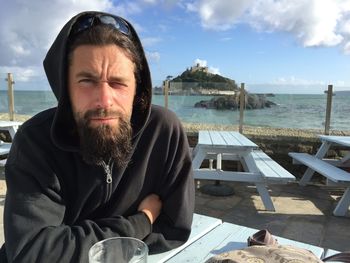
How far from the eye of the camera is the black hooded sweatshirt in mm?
1074

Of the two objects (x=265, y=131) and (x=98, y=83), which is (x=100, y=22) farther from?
(x=265, y=131)

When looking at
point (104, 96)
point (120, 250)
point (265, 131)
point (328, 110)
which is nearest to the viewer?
point (120, 250)

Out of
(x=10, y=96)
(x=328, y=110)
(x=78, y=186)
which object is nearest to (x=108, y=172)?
(x=78, y=186)

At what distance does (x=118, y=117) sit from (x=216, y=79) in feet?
21.7

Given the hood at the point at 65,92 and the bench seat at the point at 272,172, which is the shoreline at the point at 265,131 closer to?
the bench seat at the point at 272,172

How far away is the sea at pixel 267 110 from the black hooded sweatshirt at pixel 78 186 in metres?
4.64

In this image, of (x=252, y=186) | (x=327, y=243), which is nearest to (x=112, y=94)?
(x=327, y=243)

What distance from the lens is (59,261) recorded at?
1.03 m

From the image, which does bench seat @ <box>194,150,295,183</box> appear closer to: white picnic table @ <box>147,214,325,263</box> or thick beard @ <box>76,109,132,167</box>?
white picnic table @ <box>147,214,325,263</box>

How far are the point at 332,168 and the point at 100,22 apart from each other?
409 centimetres

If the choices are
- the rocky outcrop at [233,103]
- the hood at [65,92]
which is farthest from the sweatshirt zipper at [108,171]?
the rocky outcrop at [233,103]

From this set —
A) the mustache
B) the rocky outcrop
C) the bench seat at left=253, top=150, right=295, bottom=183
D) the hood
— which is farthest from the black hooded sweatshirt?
the rocky outcrop

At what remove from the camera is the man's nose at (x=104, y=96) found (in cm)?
119

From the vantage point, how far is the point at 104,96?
119cm
